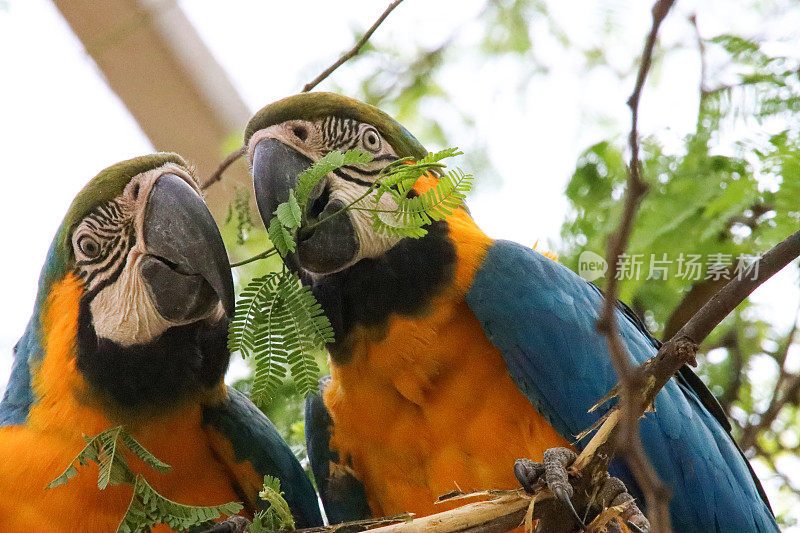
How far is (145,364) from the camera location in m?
2.50

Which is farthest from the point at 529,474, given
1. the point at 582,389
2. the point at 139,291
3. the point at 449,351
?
the point at 139,291

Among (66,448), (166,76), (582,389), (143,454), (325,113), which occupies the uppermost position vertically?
(166,76)

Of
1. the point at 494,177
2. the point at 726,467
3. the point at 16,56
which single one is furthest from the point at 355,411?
the point at 16,56

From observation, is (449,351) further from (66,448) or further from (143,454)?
(66,448)

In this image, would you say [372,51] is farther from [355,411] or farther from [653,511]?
[653,511]

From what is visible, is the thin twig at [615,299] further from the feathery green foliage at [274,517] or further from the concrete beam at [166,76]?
the concrete beam at [166,76]

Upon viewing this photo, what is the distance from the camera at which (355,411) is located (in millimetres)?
2619

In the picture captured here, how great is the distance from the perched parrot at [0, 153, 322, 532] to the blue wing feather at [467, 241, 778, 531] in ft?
2.68

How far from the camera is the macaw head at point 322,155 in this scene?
2.39 meters

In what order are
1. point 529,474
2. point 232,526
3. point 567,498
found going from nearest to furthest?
point 567,498, point 529,474, point 232,526

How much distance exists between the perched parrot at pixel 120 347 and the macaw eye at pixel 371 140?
536 millimetres

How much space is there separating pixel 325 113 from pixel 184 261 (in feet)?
2.06

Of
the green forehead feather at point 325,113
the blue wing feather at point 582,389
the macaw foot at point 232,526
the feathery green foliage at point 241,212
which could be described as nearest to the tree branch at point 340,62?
the feathery green foliage at point 241,212

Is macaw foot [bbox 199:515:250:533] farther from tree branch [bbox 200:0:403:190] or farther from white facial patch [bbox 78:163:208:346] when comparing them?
tree branch [bbox 200:0:403:190]
